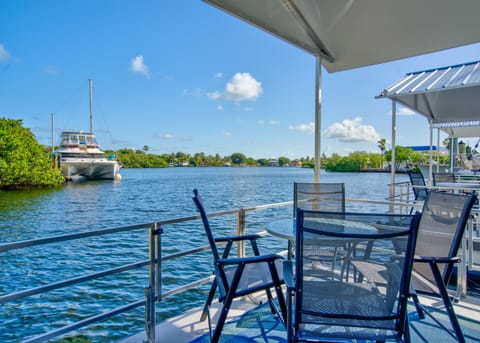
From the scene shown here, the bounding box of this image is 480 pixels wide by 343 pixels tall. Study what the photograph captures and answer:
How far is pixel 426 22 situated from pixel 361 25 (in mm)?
492

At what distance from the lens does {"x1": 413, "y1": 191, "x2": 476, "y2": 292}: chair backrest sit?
1592 millimetres

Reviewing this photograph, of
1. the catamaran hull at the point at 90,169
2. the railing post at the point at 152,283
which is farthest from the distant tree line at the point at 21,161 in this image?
the railing post at the point at 152,283

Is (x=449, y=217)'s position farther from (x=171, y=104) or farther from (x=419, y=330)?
(x=171, y=104)

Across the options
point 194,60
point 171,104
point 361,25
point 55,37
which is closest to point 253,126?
point 171,104

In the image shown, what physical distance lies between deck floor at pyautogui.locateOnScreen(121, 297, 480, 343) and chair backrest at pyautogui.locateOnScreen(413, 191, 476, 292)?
0.43 m

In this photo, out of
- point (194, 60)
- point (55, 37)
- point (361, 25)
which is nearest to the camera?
point (361, 25)

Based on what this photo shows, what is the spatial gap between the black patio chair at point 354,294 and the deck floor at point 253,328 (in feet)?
2.11

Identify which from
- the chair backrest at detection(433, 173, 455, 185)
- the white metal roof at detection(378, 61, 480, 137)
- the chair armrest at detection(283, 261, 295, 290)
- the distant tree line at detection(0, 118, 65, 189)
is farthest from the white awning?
the distant tree line at detection(0, 118, 65, 189)

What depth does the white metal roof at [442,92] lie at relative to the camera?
3.86 m

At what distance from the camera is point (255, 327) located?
1.83 meters

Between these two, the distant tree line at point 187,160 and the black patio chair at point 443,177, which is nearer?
the black patio chair at point 443,177

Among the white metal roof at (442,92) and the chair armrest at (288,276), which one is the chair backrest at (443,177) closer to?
the white metal roof at (442,92)

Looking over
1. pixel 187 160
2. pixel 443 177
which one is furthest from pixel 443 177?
pixel 187 160

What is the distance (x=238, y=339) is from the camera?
171 cm
